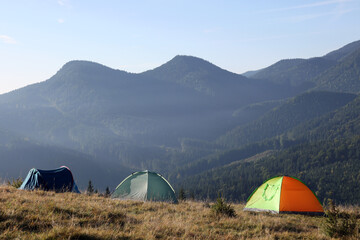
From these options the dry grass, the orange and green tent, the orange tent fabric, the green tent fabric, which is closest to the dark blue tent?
the green tent fabric

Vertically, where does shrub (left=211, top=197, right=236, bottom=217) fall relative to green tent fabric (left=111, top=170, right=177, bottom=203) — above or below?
above

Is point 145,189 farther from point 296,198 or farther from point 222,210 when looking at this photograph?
point 296,198

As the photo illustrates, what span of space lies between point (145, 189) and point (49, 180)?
19.9ft

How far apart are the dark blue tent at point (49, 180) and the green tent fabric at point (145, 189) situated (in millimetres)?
3284

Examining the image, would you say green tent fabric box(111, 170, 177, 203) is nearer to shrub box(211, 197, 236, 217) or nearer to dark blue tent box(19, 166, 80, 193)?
dark blue tent box(19, 166, 80, 193)

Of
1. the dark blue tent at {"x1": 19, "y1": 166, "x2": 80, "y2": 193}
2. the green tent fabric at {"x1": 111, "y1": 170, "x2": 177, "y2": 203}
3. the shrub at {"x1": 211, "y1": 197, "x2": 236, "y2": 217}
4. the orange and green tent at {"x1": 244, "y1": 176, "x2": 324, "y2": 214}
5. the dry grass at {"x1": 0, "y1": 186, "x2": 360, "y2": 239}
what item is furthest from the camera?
the green tent fabric at {"x1": 111, "y1": 170, "x2": 177, "y2": 203}

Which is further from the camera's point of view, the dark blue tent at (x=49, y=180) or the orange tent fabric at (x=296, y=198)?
Answer: the dark blue tent at (x=49, y=180)

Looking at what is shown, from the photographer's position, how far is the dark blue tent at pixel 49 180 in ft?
59.5

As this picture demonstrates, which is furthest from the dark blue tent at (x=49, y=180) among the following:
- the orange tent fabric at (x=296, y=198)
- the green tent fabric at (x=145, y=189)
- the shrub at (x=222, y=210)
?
the orange tent fabric at (x=296, y=198)

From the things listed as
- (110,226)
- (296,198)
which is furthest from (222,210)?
(296,198)

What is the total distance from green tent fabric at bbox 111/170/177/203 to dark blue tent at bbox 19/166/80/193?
3.28 metres

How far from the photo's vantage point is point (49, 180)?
18.9 metres

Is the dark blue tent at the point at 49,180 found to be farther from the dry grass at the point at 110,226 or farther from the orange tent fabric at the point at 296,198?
the orange tent fabric at the point at 296,198

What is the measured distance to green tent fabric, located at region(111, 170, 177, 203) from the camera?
62.1 ft
